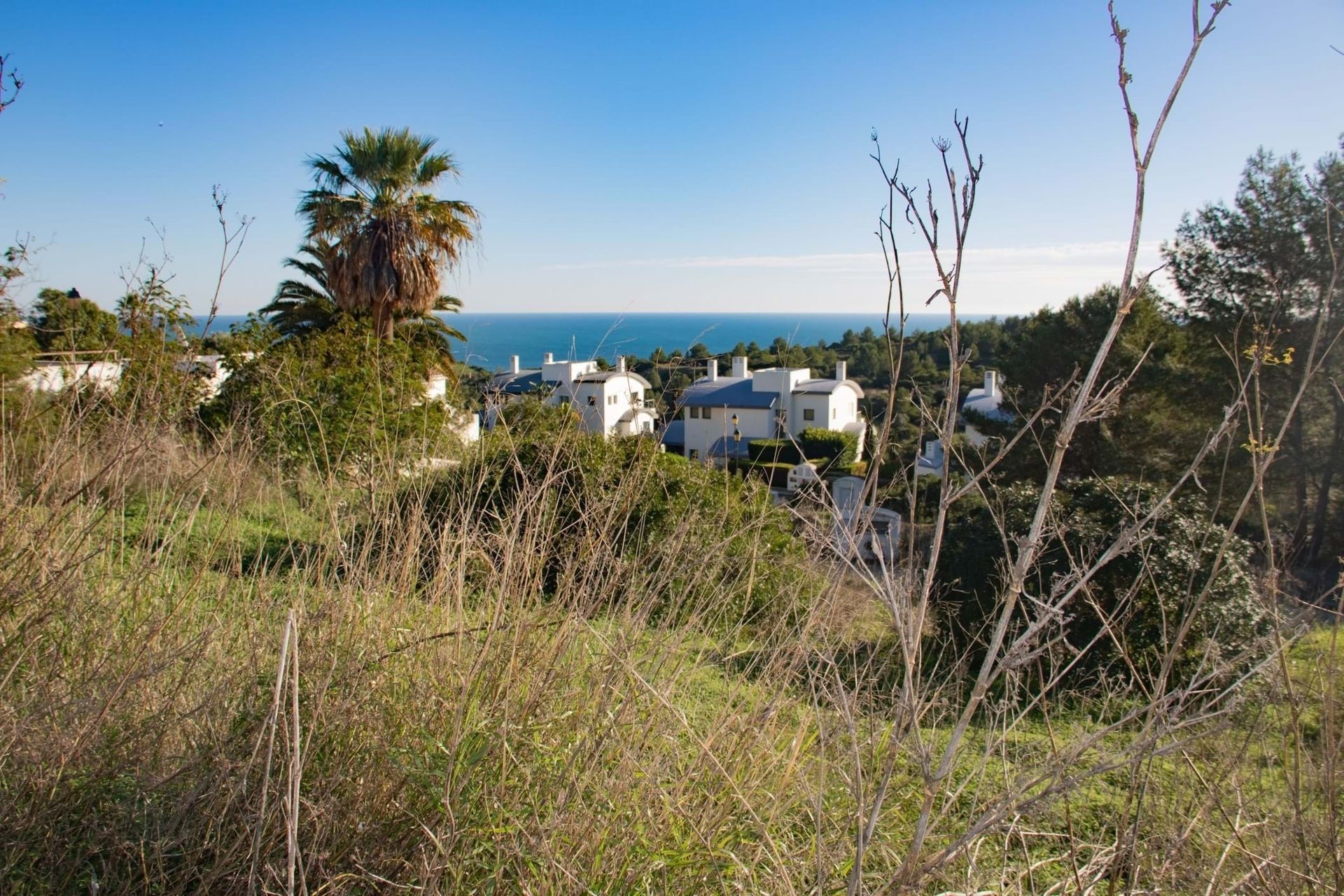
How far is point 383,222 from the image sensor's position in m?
13.9

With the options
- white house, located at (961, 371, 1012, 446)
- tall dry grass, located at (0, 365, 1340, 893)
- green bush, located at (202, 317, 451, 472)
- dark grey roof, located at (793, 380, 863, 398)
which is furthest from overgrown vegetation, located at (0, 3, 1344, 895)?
dark grey roof, located at (793, 380, 863, 398)

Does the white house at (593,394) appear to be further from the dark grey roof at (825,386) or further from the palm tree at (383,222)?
the dark grey roof at (825,386)

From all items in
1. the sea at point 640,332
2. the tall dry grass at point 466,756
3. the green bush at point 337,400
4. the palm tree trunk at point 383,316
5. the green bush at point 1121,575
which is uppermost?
the palm tree trunk at point 383,316

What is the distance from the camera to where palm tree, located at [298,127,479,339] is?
13.7 metres

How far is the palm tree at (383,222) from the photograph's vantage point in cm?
1366

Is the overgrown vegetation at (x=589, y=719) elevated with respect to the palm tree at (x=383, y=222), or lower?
lower

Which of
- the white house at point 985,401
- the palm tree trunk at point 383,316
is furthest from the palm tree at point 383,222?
the white house at point 985,401

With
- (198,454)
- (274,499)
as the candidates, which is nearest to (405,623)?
(198,454)

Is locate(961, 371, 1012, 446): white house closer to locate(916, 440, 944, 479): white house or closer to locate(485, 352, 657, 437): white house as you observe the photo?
locate(916, 440, 944, 479): white house

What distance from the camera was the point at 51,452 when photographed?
87.4 inches

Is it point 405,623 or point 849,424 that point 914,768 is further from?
point 849,424

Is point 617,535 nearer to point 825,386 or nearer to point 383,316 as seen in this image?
point 383,316

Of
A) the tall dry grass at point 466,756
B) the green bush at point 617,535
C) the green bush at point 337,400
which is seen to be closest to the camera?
the tall dry grass at point 466,756

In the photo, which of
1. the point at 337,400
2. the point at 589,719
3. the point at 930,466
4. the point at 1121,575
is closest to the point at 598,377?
the point at 589,719
